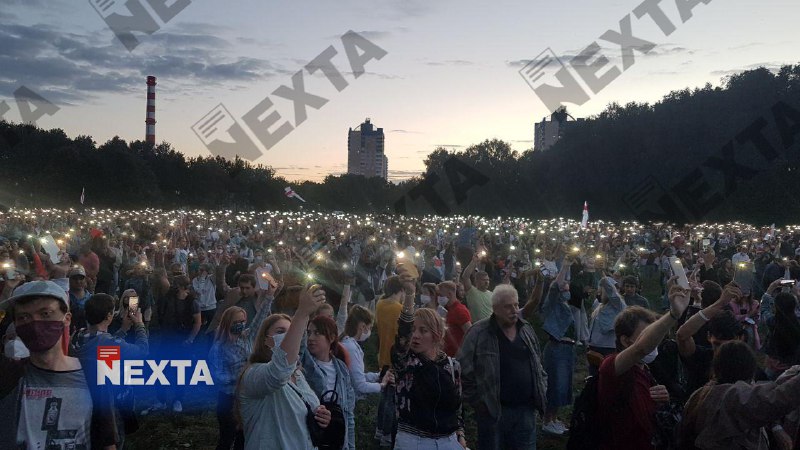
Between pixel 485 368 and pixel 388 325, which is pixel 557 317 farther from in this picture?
pixel 485 368

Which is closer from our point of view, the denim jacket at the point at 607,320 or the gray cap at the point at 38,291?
the gray cap at the point at 38,291

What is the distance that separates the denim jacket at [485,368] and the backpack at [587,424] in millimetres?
1013

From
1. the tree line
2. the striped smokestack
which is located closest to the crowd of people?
the tree line

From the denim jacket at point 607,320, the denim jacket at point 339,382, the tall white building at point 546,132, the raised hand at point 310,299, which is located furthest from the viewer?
the tall white building at point 546,132

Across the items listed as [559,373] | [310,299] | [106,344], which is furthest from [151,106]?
[310,299]

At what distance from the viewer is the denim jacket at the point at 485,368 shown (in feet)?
15.1

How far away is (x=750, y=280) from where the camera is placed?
12.8 metres

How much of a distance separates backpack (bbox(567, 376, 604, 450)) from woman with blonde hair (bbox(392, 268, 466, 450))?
0.67 m

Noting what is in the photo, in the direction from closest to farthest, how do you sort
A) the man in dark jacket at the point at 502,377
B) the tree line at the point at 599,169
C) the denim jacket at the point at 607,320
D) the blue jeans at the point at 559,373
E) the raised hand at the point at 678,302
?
the raised hand at the point at 678,302, the man in dark jacket at the point at 502,377, the denim jacket at the point at 607,320, the blue jeans at the point at 559,373, the tree line at the point at 599,169

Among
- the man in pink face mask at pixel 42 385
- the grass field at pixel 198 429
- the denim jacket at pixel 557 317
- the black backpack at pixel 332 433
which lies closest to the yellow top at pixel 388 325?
the grass field at pixel 198 429

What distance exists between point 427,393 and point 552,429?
388 centimetres

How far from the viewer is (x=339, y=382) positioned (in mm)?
4043

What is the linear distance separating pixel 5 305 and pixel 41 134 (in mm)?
82606

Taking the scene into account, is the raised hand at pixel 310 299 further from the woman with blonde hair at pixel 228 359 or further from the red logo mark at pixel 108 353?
the woman with blonde hair at pixel 228 359
